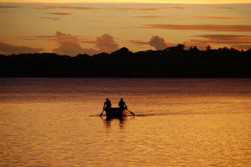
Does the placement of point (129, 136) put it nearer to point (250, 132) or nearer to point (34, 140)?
point (34, 140)

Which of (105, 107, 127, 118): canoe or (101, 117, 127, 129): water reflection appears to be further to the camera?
(105, 107, 127, 118): canoe

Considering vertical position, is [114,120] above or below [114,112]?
below

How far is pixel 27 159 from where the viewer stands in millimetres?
24266

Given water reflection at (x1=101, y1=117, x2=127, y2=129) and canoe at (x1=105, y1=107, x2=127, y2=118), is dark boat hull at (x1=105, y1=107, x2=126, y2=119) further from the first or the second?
water reflection at (x1=101, y1=117, x2=127, y2=129)

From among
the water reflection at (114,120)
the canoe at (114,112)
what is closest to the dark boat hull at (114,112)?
the canoe at (114,112)

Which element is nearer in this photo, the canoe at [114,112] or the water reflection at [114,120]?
the water reflection at [114,120]

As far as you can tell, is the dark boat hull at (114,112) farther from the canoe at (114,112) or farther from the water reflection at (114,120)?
the water reflection at (114,120)

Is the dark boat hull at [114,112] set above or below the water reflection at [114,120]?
above

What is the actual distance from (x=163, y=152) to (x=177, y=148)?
1.74 metres

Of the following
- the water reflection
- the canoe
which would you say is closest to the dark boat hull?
the canoe

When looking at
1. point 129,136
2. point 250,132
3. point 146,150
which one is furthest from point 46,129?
point 250,132

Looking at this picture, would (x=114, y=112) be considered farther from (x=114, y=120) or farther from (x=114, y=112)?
(x=114, y=120)

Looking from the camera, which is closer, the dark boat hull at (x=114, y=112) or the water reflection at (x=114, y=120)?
the water reflection at (x=114, y=120)

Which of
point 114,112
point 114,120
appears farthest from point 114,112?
point 114,120
